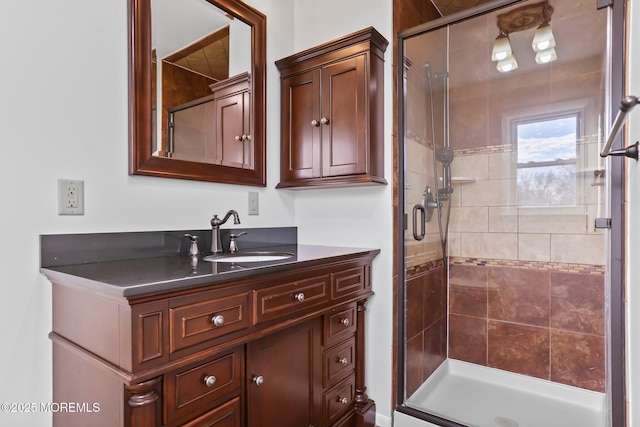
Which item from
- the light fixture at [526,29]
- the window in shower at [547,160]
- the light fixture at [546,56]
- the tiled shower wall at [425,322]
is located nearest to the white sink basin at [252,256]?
the tiled shower wall at [425,322]

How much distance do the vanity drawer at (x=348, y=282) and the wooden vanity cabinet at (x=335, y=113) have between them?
17.1 inches

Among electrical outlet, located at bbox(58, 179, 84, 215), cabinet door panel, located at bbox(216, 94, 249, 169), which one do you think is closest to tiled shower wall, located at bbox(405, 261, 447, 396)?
cabinet door panel, located at bbox(216, 94, 249, 169)

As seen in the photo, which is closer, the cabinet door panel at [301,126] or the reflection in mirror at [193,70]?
the reflection in mirror at [193,70]

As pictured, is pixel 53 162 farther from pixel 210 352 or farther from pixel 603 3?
pixel 603 3

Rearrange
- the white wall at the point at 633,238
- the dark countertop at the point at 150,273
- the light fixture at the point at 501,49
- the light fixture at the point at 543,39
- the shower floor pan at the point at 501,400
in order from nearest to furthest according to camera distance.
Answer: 1. the dark countertop at the point at 150,273
2. the white wall at the point at 633,238
3. the shower floor pan at the point at 501,400
4. the light fixture at the point at 543,39
5. the light fixture at the point at 501,49

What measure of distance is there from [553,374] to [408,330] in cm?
102

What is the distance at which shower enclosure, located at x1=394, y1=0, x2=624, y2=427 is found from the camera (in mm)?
1860

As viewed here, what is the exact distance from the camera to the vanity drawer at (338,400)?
1.57 m

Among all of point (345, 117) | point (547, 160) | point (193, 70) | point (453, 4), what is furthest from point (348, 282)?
point (453, 4)

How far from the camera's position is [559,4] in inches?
74.2

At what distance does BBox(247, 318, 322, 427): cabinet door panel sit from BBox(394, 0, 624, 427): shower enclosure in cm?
56

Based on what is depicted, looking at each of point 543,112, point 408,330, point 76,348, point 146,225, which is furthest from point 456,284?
point 76,348

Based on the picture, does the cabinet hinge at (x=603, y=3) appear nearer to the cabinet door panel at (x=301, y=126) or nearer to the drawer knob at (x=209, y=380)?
the cabinet door panel at (x=301, y=126)

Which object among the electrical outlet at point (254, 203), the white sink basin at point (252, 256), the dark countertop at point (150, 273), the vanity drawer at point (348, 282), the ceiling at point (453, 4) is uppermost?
the ceiling at point (453, 4)
